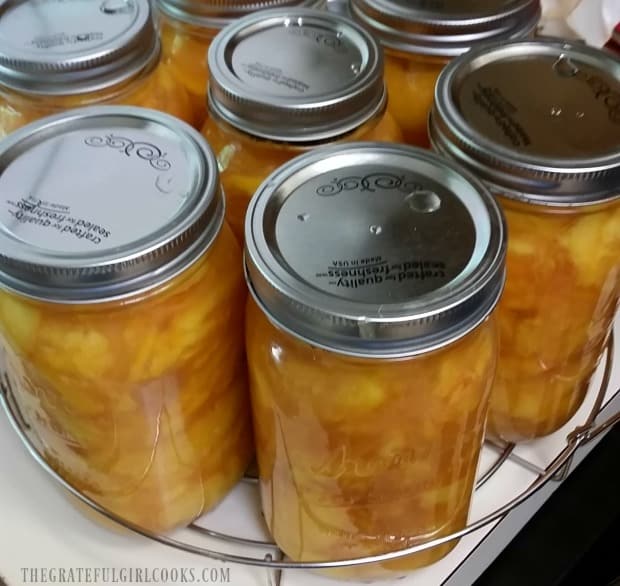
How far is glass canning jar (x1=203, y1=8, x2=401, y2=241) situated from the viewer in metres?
0.45

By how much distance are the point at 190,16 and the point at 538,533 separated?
0.47m

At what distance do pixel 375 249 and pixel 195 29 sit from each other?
0.90 ft

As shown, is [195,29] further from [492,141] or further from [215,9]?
[492,141]

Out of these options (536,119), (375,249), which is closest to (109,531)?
(375,249)

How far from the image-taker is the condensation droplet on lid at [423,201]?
39 cm

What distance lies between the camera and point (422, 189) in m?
0.40

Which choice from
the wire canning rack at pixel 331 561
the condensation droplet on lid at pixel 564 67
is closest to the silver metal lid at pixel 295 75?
the condensation droplet on lid at pixel 564 67

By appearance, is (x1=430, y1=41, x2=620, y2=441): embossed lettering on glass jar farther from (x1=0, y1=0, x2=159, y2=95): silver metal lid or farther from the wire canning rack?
(x1=0, y1=0, x2=159, y2=95): silver metal lid

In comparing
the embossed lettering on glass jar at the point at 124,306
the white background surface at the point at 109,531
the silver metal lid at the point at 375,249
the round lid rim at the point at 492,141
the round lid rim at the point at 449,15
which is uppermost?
the round lid rim at the point at 449,15

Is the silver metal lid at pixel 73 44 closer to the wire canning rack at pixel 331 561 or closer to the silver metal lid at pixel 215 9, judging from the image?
the silver metal lid at pixel 215 9

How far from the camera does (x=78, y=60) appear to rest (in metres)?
0.48

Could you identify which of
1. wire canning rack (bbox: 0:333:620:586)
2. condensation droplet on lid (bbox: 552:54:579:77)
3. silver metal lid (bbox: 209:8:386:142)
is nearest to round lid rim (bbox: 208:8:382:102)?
silver metal lid (bbox: 209:8:386:142)

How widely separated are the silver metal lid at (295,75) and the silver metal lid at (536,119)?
5cm

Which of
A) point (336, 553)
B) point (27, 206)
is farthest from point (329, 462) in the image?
point (27, 206)
